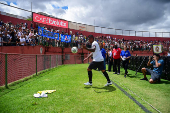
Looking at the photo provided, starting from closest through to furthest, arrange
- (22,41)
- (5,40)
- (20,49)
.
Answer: (5,40) → (20,49) → (22,41)

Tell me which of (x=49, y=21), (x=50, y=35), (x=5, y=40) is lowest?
(x=5, y=40)

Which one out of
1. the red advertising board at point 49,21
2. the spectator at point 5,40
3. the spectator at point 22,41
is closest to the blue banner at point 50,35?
the spectator at point 22,41

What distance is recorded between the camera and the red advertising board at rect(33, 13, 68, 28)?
22569mm

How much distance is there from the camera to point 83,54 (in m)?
25.4

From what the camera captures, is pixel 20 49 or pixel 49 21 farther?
pixel 49 21

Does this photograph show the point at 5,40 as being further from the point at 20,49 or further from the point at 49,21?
the point at 49,21

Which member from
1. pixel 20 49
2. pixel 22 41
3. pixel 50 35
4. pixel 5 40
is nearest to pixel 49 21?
pixel 50 35

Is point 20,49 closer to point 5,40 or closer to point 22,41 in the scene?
point 22,41

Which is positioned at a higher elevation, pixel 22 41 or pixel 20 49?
pixel 22 41

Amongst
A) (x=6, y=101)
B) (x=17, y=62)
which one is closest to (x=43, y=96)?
(x=6, y=101)

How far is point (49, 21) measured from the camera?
83.3ft

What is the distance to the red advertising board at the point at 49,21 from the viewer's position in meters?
22.6

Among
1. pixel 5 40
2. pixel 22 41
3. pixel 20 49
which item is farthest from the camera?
pixel 22 41

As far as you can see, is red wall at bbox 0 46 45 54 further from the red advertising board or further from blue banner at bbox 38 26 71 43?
the red advertising board
